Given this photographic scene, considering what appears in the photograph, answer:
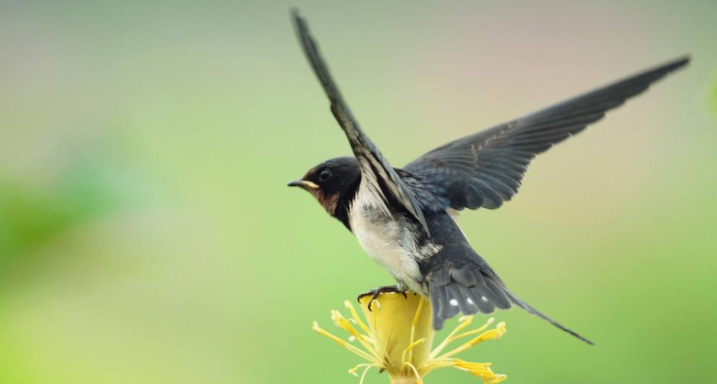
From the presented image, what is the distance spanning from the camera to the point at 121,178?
1046mm

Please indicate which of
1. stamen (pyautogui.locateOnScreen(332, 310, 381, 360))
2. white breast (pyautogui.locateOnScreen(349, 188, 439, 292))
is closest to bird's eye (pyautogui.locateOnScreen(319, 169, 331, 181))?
white breast (pyautogui.locateOnScreen(349, 188, 439, 292))

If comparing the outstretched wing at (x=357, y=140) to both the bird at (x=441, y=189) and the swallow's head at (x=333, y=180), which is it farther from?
the swallow's head at (x=333, y=180)

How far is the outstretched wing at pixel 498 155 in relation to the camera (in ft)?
5.15

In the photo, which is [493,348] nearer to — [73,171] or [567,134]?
[567,134]

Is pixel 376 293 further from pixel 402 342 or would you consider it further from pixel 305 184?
pixel 305 184

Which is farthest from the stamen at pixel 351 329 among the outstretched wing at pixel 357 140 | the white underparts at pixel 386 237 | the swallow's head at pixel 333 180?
the swallow's head at pixel 333 180

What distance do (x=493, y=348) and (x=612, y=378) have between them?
40 centimetres

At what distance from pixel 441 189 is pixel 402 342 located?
2.06ft

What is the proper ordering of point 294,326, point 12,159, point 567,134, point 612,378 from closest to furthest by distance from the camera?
point 12,159
point 567,134
point 612,378
point 294,326

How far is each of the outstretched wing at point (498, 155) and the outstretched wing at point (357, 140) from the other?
0.18 m

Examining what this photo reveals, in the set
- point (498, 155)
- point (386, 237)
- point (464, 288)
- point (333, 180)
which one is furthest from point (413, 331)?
point (498, 155)

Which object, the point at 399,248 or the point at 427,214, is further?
the point at 427,214

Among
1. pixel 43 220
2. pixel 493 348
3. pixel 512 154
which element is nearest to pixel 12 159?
pixel 43 220

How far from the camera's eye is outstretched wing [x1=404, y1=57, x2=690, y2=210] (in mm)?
1569
